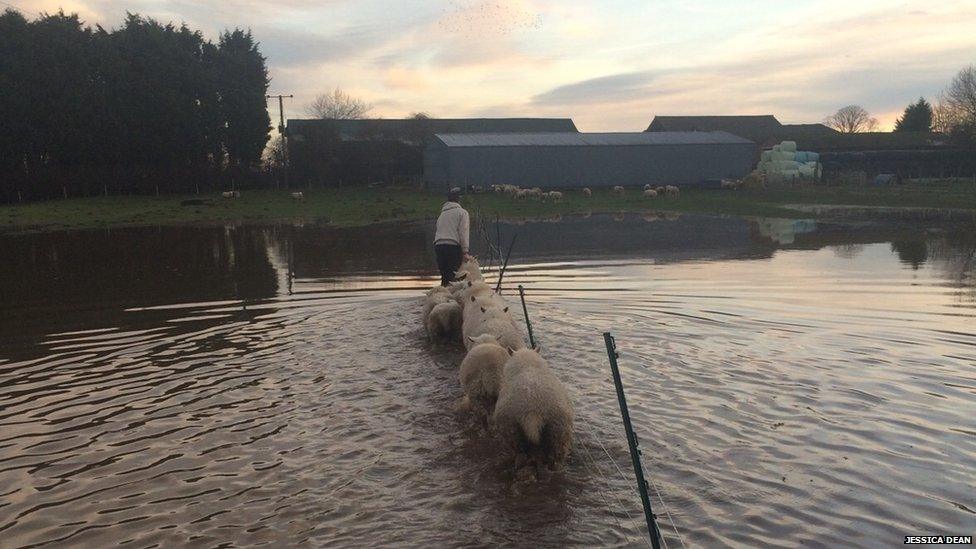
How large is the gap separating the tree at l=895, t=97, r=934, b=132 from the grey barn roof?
34849 millimetres

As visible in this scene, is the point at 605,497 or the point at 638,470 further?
the point at 605,497

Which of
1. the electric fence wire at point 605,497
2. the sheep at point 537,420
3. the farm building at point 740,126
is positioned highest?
the farm building at point 740,126

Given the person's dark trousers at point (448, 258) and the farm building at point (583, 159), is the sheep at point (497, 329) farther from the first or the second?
the farm building at point (583, 159)

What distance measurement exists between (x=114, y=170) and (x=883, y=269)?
54.0 meters

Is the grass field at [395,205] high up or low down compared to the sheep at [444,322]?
up

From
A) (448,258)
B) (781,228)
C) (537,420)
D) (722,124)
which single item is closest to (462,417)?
(537,420)

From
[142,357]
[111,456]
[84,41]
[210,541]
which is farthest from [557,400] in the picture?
[84,41]

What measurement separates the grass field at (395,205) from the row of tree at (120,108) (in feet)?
11.2

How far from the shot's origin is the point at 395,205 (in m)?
48.1

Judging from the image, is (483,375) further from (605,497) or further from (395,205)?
(395,205)

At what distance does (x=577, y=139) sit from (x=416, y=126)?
20.4 m

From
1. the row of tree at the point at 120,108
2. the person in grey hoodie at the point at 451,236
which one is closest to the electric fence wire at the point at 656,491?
the person in grey hoodie at the point at 451,236

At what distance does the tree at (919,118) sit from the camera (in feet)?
290

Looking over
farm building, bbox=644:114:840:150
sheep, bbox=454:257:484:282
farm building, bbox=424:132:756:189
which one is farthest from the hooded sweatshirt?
farm building, bbox=644:114:840:150
